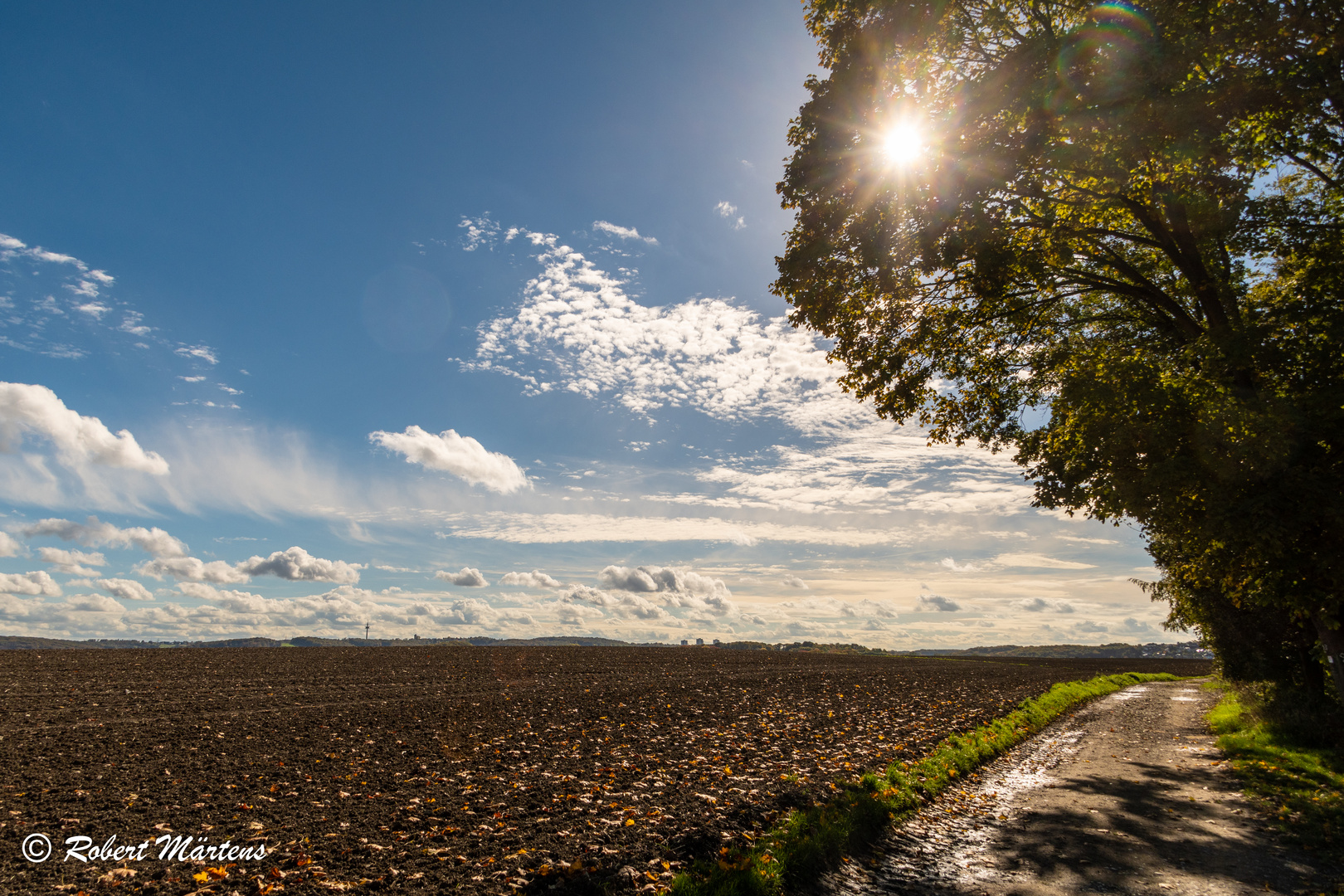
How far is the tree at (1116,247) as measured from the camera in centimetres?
1082

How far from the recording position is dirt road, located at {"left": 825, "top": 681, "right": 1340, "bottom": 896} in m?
8.76

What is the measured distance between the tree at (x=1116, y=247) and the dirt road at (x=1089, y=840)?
458 centimetres

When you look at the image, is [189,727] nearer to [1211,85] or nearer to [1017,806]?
[1017,806]

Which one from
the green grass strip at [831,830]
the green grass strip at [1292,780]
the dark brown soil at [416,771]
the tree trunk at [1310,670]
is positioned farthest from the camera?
the tree trunk at [1310,670]

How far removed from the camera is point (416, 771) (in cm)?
1494

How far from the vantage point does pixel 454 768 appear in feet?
50.2

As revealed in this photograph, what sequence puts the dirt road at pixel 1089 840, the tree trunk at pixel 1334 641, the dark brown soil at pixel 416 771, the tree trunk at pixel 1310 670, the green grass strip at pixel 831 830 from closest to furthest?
the green grass strip at pixel 831 830, the dirt road at pixel 1089 840, the dark brown soil at pixel 416 771, the tree trunk at pixel 1334 641, the tree trunk at pixel 1310 670

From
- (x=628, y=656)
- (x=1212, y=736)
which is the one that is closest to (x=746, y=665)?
(x=628, y=656)

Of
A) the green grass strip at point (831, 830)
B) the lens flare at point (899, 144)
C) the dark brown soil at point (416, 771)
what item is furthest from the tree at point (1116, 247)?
the dark brown soil at point (416, 771)

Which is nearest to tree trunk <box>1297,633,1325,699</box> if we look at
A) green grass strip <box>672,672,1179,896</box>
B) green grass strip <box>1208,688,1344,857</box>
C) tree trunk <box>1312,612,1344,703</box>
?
green grass strip <box>1208,688,1344,857</box>

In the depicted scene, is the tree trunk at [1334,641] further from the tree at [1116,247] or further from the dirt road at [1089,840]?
the dirt road at [1089,840]

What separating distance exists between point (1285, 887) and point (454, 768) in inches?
618

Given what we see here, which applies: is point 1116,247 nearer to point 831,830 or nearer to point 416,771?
point 831,830

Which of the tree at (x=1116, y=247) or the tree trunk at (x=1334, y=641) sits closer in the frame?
the tree at (x=1116, y=247)
